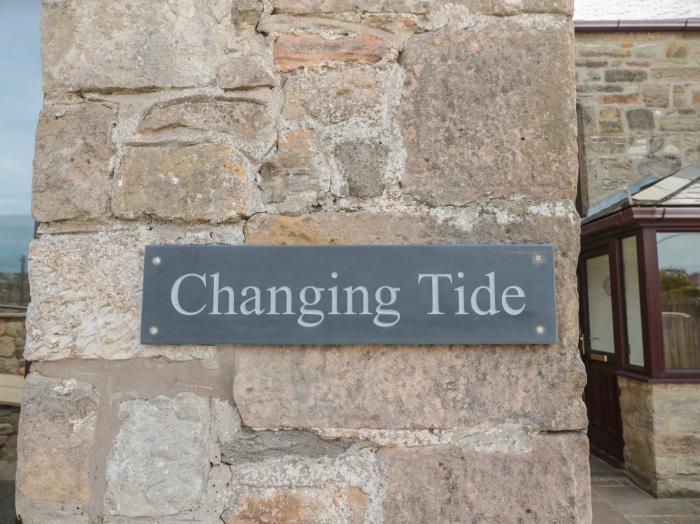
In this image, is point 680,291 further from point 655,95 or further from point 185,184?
point 185,184

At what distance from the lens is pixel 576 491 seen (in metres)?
1.15

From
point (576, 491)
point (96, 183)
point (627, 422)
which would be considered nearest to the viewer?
point (576, 491)

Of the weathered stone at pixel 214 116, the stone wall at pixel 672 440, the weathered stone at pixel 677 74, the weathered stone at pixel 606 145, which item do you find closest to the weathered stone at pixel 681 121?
the weathered stone at pixel 677 74

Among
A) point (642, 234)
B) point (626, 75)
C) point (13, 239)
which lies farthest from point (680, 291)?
point (13, 239)

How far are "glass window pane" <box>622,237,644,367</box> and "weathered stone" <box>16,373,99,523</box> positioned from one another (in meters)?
4.42

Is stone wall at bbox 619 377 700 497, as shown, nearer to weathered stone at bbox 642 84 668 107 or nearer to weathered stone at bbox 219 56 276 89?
weathered stone at bbox 642 84 668 107

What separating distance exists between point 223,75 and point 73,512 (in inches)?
40.0

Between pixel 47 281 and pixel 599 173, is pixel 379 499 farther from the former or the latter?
pixel 599 173

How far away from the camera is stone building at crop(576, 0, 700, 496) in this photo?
14.0ft

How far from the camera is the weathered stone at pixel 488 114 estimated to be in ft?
3.99

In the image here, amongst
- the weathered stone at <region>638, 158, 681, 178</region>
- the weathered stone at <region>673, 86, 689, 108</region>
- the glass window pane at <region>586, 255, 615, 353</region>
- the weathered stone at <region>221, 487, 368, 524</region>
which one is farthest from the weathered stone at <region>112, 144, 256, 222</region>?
the weathered stone at <region>673, 86, 689, 108</region>

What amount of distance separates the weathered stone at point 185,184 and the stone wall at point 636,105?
5120 millimetres

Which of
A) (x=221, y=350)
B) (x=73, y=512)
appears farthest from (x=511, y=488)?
(x=73, y=512)

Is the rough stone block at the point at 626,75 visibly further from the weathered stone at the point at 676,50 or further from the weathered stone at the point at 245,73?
the weathered stone at the point at 245,73
